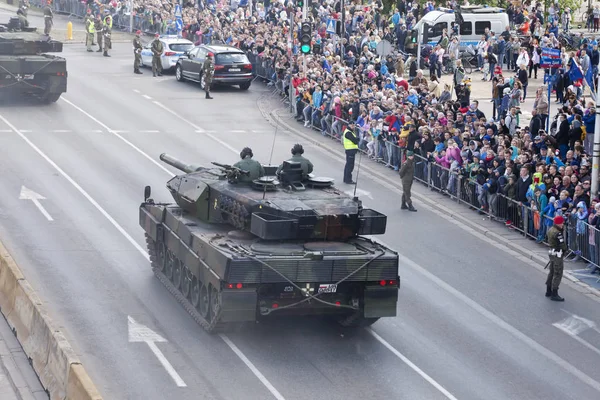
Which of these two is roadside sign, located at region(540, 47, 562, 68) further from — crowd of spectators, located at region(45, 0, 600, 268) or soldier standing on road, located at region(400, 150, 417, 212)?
soldier standing on road, located at region(400, 150, 417, 212)

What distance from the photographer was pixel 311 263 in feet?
64.7

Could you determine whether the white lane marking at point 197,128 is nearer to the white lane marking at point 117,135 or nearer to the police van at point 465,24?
the white lane marking at point 117,135

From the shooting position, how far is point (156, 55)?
48.1 meters

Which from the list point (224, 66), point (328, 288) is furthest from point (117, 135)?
point (328, 288)

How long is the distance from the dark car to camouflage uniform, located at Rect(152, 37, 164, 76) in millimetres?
2176

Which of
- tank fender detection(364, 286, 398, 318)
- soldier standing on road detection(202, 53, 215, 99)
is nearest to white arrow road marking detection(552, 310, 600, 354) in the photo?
tank fender detection(364, 286, 398, 318)

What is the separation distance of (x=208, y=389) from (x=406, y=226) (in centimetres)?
1120

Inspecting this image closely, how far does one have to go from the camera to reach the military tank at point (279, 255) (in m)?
19.6

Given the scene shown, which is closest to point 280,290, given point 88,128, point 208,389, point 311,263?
point 311,263

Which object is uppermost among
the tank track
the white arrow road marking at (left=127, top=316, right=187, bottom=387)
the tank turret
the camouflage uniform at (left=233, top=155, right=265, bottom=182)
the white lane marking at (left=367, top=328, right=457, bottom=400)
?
the camouflage uniform at (left=233, top=155, right=265, bottom=182)

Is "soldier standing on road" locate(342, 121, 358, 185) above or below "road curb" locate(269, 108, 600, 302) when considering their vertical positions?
above

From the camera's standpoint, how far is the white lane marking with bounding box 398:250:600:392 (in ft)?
63.9

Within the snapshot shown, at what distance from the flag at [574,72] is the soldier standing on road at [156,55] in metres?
17.0

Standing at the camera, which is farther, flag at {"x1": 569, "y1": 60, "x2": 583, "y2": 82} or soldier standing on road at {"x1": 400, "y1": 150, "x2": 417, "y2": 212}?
flag at {"x1": 569, "y1": 60, "x2": 583, "y2": 82}
